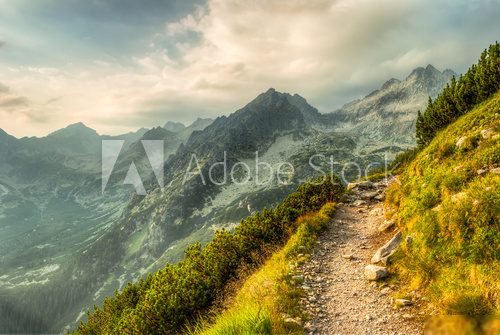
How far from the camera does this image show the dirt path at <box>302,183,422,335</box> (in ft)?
35.0

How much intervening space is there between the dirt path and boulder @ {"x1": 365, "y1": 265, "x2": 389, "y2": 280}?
0.25 metres

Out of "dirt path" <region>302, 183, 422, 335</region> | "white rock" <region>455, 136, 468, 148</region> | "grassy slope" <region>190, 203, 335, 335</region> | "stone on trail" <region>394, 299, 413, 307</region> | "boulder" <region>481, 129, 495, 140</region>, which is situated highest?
"boulder" <region>481, 129, 495, 140</region>

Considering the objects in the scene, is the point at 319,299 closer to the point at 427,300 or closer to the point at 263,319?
the point at 427,300

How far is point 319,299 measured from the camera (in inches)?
512

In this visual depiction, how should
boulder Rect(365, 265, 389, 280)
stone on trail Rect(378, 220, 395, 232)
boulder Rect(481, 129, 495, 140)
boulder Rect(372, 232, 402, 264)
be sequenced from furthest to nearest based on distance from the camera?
1. stone on trail Rect(378, 220, 395, 232)
2. boulder Rect(481, 129, 495, 140)
3. boulder Rect(372, 232, 402, 264)
4. boulder Rect(365, 265, 389, 280)

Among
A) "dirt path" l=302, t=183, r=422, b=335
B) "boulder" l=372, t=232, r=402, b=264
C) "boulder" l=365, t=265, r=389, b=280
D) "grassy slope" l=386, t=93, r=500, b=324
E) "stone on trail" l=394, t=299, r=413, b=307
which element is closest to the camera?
"grassy slope" l=386, t=93, r=500, b=324

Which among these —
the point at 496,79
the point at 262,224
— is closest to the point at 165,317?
the point at 262,224

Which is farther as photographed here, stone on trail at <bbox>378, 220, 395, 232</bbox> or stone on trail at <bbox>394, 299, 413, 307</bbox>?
stone on trail at <bbox>378, 220, 395, 232</bbox>

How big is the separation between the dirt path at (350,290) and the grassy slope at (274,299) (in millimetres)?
612

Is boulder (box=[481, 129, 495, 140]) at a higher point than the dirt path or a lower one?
higher

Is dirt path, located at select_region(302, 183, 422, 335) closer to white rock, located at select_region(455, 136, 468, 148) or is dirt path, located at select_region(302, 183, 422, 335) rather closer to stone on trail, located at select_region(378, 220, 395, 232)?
stone on trail, located at select_region(378, 220, 395, 232)

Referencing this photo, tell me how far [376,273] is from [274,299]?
479 centimetres

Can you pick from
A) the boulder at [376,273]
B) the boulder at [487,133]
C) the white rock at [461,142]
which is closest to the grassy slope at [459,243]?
the boulder at [376,273]

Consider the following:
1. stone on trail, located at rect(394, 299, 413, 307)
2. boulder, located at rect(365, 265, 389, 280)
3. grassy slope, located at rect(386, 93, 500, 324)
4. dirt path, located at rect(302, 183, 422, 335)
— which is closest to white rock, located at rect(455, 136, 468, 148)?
grassy slope, located at rect(386, 93, 500, 324)
